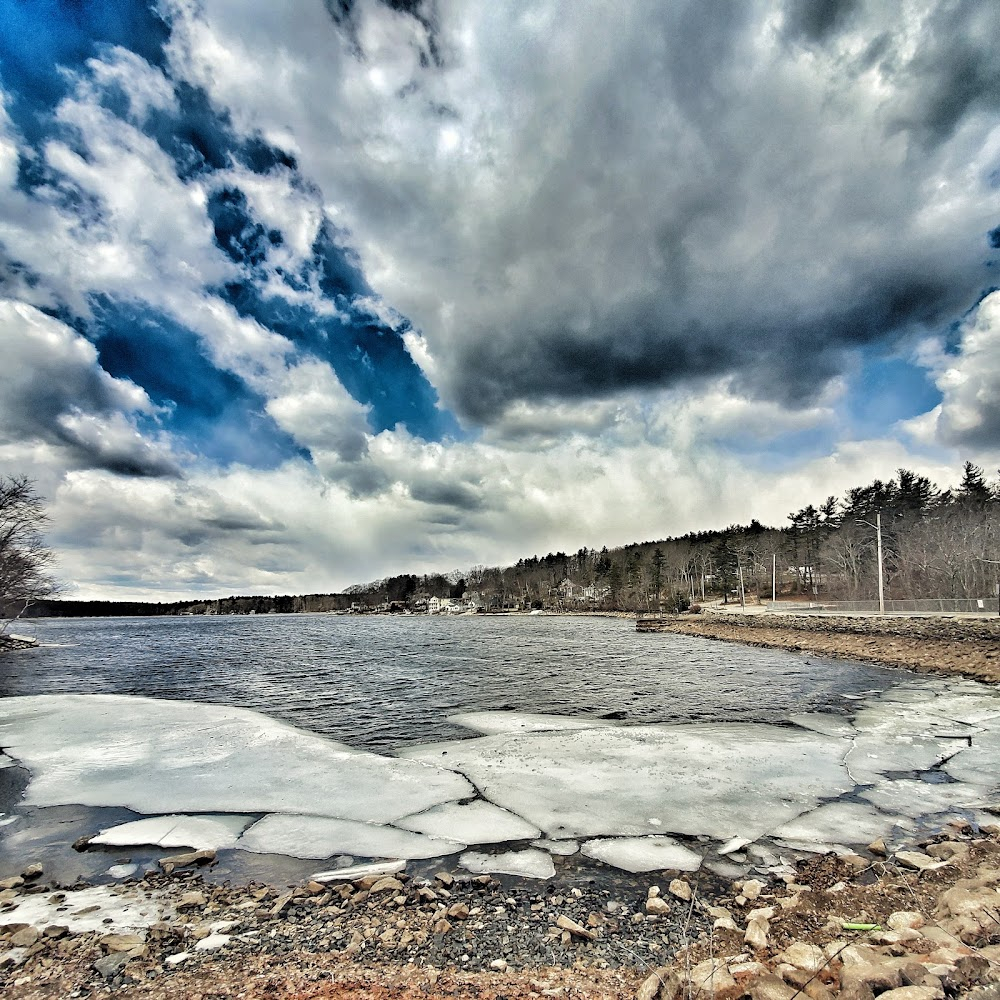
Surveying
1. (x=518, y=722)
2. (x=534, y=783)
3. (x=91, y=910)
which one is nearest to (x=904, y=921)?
(x=534, y=783)

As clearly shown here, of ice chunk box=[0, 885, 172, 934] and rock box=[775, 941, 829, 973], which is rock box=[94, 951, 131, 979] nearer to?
ice chunk box=[0, 885, 172, 934]

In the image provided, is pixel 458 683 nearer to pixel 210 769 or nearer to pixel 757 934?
pixel 210 769

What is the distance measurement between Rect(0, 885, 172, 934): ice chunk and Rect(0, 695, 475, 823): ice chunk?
2.75 meters

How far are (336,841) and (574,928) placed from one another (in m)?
3.85

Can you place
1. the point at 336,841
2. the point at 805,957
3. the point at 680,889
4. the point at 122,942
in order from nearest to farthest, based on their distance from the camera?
the point at 805,957, the point at 122,942, the point at 680,889, the point at 336,841

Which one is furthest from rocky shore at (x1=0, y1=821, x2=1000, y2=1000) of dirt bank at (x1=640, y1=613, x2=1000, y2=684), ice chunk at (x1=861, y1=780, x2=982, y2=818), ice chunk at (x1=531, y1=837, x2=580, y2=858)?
dirt bank at (x1=640, y1=613, x2=1000, y2=684)

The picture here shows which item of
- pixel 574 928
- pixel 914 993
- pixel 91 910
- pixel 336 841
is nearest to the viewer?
pixel 914 993

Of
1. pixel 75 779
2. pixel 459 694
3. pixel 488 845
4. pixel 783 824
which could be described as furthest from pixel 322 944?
pixel 459 694

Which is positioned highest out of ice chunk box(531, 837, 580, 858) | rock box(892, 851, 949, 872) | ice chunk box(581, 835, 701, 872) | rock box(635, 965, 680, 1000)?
rock box(635, 965, 680, 1000)

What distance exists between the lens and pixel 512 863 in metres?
6.33

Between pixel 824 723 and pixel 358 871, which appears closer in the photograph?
pixel 358 871

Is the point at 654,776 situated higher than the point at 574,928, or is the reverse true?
the point at 574,928

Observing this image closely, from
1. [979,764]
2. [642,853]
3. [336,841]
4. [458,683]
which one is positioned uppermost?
[979,764]

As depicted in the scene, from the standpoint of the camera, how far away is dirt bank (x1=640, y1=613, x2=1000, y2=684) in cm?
2375
